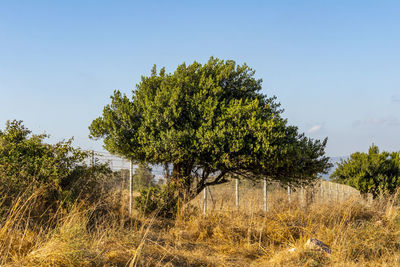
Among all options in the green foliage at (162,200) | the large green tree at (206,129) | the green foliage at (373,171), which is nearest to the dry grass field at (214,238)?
the green foliage at (162,200)

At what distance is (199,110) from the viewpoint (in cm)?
951

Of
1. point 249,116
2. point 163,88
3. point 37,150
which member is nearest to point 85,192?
point 37,150

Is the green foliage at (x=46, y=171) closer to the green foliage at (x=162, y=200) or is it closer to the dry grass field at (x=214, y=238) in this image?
the dry grass field at (x=214, y=238)

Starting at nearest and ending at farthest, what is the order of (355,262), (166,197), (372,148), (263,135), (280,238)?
(355,262)
(280,238)
(263,135)
(166,197)
(372,148)

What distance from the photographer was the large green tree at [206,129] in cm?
918

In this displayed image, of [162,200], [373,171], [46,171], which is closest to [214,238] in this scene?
[162,200]

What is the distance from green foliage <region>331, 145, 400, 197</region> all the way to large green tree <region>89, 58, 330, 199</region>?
7623 mm

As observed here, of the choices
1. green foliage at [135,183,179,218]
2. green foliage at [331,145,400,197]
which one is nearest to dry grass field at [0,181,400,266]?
green foliage at [135,183,179,218]

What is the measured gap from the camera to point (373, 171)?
17141 mm

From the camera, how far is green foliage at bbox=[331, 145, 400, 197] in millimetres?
16914

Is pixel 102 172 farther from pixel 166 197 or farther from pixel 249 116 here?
pixel 249 116

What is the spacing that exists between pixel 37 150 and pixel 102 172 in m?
1.76

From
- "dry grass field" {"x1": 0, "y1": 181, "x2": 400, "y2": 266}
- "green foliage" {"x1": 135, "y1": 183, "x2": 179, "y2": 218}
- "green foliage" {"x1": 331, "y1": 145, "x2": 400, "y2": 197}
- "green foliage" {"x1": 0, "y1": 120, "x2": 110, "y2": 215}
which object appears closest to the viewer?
"dry grass field" {"x1": 0, "y1": 181, "x2": 400, "y2": 266}

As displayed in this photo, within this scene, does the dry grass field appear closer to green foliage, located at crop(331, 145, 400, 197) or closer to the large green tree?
the large green tree
